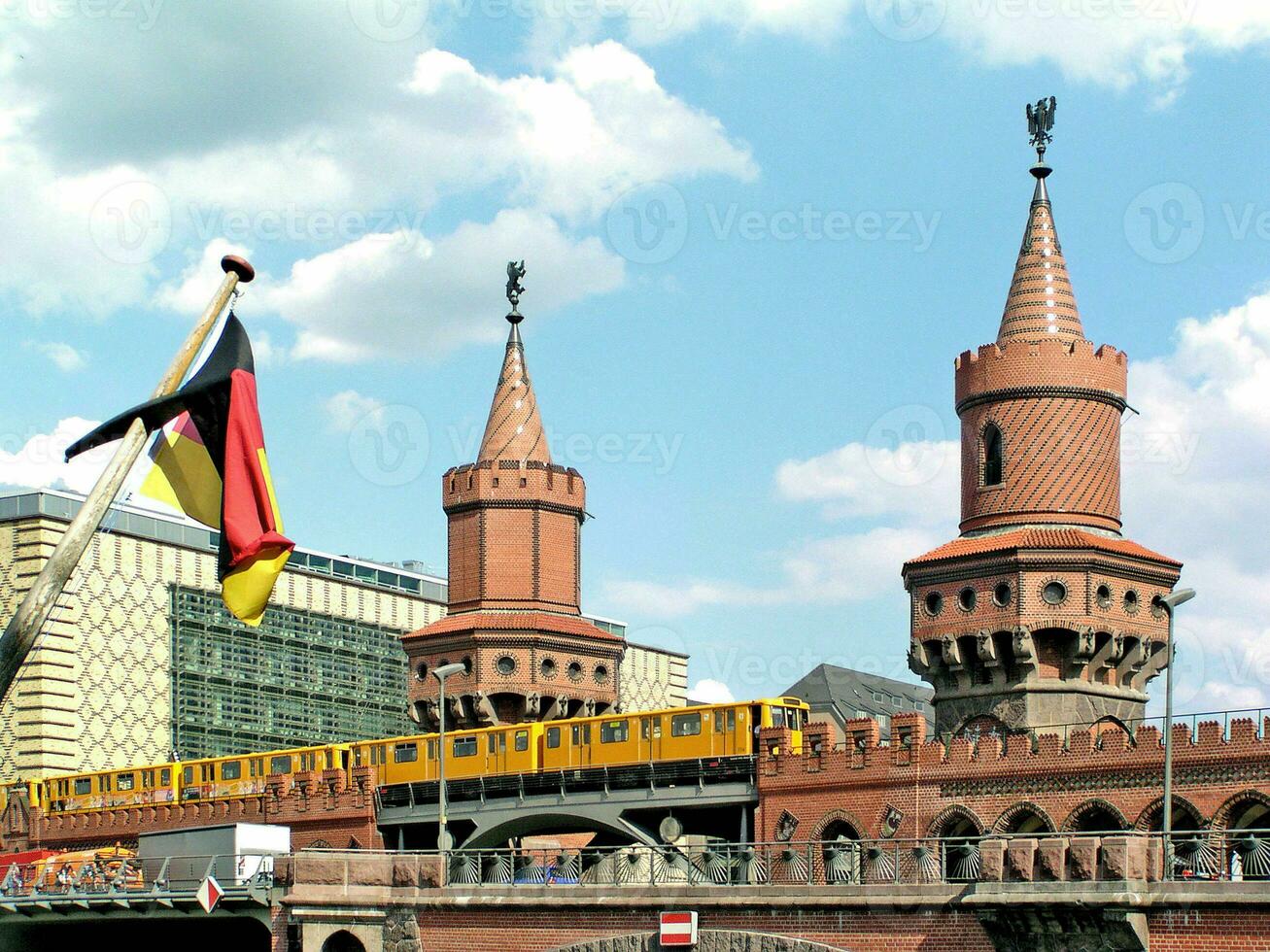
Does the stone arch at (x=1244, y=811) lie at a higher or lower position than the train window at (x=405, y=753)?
lower

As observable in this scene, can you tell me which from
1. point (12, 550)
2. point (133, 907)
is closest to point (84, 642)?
point (12, 550)

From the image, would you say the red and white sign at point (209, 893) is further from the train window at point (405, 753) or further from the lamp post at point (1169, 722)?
the lamp post at point (1169, 722)

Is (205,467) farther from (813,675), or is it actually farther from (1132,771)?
(813,675)

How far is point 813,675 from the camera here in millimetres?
86500

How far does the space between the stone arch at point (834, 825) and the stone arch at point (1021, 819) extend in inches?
155

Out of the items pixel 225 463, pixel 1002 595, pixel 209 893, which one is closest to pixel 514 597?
pixel 1002 595

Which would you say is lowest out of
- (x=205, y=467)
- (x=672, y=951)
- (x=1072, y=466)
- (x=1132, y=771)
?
(x=672, y=951)

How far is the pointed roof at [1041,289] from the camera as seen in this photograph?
5491cm

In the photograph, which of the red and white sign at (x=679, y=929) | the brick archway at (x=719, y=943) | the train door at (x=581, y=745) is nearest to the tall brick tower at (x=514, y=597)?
the train door at (x=581, y=745)

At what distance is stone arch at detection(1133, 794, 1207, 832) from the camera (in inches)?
1767

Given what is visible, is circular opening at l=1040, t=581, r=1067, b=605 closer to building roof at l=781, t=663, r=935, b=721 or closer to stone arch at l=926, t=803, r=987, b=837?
stone arch at l=926, t=803, r=987, b=837

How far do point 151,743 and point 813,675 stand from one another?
2797 cm

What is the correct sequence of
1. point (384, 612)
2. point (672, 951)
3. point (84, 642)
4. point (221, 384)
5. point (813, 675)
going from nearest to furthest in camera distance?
1. point (221, 384)
2. point (672, 951)
3. point (84, 642)
4. point (813, 675)
5. point (384, 612)

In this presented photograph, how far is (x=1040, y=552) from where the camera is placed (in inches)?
2034
